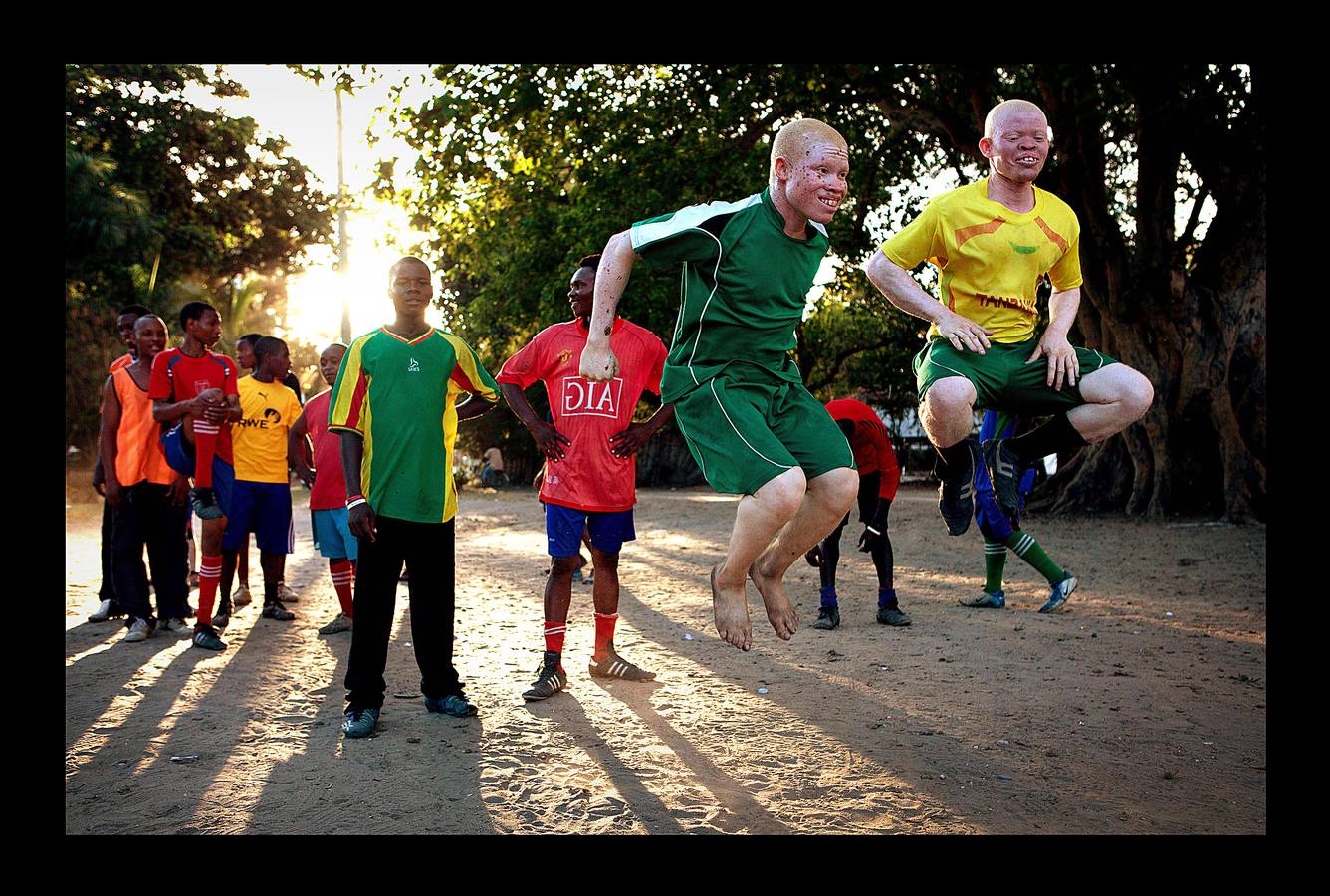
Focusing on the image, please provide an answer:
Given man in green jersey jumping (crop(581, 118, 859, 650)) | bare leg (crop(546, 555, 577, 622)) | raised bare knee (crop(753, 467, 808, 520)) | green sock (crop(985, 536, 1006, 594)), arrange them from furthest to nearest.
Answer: green sock (crop(985, 536, 1006, 594)) < bare leg (crop(546, 555, 577, 622)) < man in green jersey jumping (crop(581, 118, 859, 650)) < raised bare knee (crop(753, 467, 808, 520))

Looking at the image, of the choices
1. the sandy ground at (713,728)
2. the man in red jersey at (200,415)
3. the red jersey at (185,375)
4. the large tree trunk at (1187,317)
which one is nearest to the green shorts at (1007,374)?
the sandy ground at (713,728)

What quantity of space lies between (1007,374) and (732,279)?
4.22 feet

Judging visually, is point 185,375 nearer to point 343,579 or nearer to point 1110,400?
point 343,579

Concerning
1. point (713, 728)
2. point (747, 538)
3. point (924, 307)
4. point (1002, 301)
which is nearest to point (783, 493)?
point (747, 538)

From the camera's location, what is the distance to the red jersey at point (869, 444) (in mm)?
8500

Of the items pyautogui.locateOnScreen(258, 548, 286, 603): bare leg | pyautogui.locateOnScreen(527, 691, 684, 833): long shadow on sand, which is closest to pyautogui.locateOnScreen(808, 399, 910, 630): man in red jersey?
pyautogui.locateOnScreen(527, 691, 684, 833): long shadow on sand

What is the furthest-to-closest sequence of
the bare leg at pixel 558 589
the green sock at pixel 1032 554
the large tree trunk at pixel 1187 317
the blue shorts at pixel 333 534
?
the large tree trunk at pixel 1187 317
the green sock at pixel 1032 554
the blue shorts at pixel 333 534
the bare leg at pixel 558 589

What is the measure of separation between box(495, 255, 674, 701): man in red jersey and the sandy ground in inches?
24.2

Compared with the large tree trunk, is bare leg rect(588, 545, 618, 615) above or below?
below

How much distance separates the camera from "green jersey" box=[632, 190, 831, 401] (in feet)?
14.5

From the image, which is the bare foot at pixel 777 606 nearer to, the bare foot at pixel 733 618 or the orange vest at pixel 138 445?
the bare foot at pixel 733 618

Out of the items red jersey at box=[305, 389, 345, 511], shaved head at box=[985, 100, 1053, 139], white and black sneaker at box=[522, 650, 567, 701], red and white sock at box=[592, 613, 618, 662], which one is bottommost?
white and black sneaker at box=[522, 650, 567, 701]

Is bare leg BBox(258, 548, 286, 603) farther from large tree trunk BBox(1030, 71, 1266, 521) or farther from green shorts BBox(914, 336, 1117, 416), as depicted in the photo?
large tree trunk BBox(1030, 71, 1266, 521)

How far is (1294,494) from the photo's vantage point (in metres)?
3.97
